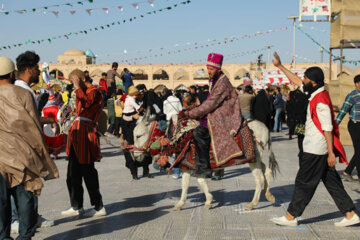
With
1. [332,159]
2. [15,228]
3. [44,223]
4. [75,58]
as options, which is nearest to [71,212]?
[44,223]

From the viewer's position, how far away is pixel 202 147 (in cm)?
679

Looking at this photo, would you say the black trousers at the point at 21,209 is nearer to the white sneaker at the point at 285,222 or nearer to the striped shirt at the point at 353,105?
the white sneaker at the point at 285,222

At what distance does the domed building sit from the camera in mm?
99456

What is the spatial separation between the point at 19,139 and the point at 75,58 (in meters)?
99.4

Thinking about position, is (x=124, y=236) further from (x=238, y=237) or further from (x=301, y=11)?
(x=301, y=11)

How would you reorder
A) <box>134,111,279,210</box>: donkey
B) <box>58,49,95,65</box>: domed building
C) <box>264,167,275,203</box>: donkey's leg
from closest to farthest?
1. <box>134,111,279,210</box>: donkey
2. <box>264,167,275,203</box>: donkey's leg
3. <box>58,49,95,65</box>: domed building

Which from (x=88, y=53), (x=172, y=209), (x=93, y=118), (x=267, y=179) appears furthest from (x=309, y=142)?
(x=88, y=53)

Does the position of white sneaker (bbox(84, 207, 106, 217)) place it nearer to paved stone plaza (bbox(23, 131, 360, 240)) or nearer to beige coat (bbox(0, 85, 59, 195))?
paved stone plaza (bbox(23, 131, 360, 240))

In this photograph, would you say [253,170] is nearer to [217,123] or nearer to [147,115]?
[217,123]

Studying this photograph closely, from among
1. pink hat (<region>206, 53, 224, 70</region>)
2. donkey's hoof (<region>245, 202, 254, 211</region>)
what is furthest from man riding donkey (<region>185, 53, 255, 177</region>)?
donkey's hoof (<region>245, 202, 254, 211</region>)

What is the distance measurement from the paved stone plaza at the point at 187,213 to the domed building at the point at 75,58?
3631 inches

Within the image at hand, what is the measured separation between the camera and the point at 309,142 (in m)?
5.83

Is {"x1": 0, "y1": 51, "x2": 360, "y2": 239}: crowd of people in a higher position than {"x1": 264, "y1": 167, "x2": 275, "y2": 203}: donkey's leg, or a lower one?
higher

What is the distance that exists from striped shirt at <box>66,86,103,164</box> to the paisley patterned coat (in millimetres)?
1294
